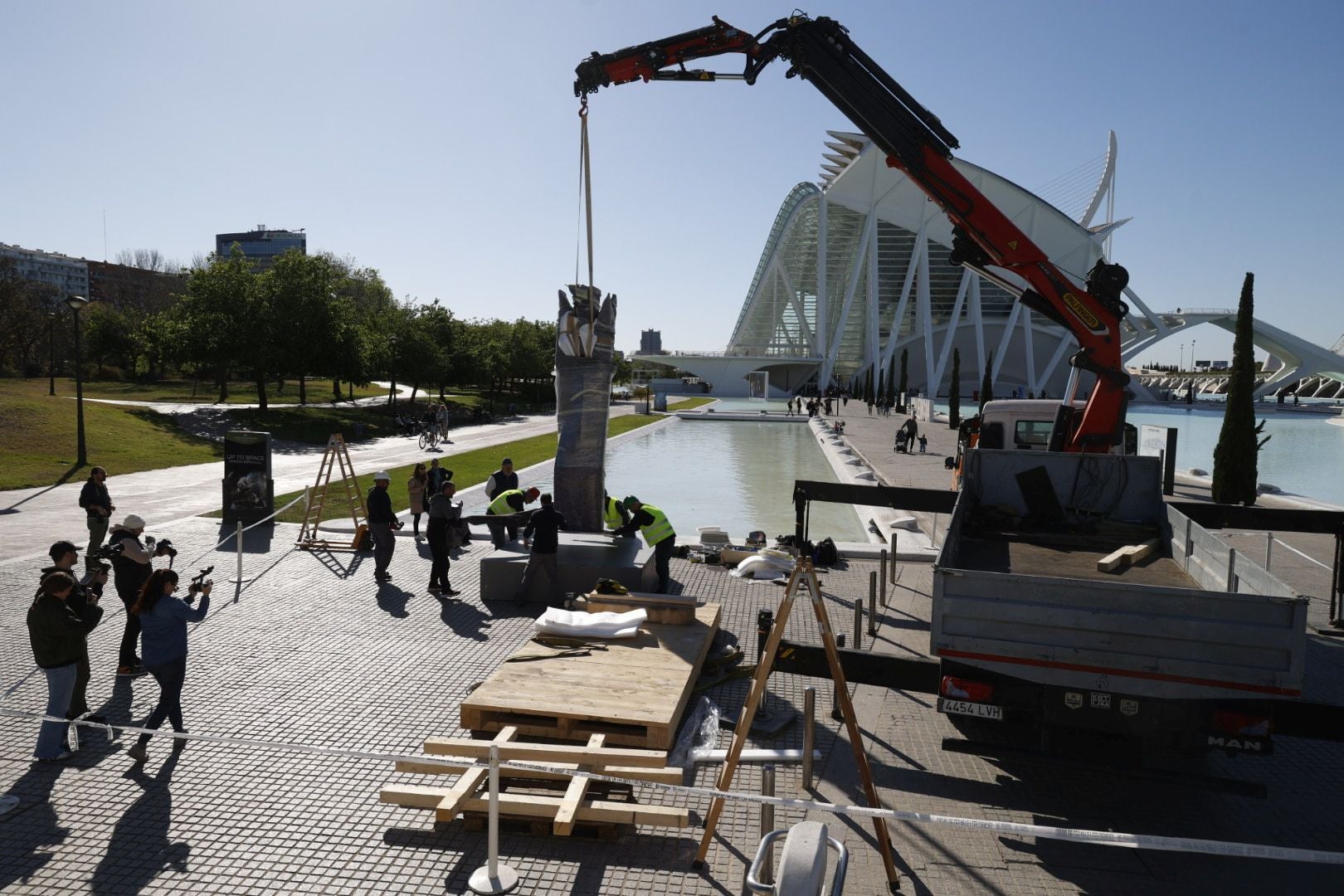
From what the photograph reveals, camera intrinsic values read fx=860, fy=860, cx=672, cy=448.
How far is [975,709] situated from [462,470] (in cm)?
2226

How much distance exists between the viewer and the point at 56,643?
6734 millimetres

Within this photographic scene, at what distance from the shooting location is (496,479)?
14594 millimetres

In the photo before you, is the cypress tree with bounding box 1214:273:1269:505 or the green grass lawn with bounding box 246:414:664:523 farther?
the green grass lawn with bounding box 246:414:664:523

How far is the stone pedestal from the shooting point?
1176cm

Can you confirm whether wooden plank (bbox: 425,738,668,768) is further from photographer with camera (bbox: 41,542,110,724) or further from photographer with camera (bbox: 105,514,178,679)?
photographer with camera (bbox: 105,514,178,679)

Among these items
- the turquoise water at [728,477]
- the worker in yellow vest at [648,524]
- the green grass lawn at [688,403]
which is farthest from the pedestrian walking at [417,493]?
the green grass lawn at [688,403]

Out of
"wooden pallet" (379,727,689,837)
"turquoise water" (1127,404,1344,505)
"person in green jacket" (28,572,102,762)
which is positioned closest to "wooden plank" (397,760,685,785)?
"wooden pallet" (379,727,689,837)

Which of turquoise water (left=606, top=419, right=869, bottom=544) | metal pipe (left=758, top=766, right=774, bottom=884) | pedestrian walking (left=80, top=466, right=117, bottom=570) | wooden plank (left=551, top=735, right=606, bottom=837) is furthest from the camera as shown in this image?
turquoise water (left=606, top=419, right=869, bottom=544)

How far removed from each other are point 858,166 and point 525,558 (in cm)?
7735

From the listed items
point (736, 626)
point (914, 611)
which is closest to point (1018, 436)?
point (914, 611)

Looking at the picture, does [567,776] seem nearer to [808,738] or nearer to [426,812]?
[426,812]

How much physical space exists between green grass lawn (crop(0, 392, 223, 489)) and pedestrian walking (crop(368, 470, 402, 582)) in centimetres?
→ 1466

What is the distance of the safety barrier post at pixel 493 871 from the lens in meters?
5.12

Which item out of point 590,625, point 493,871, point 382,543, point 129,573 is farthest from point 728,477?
point 493,871
